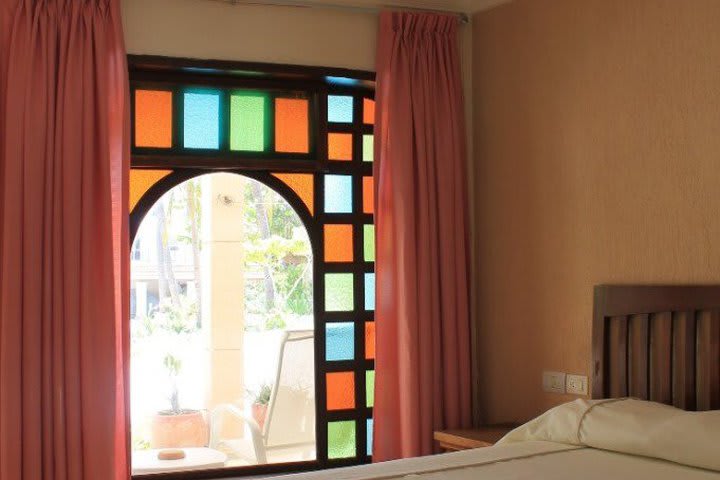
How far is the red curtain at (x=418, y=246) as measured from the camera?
161 inches

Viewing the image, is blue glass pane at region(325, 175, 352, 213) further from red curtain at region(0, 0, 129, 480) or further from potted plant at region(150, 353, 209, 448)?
potted plant at region(150, 353, 209, 448)

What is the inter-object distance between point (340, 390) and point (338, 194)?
900 millimetres

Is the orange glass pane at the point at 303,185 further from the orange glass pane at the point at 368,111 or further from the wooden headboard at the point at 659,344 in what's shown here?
the wooden headboard at the point at 659,344

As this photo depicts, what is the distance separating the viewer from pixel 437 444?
4094 millimetres

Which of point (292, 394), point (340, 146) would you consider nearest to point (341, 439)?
point (292, 394)

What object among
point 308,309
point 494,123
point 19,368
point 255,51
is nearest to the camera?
point 19,368

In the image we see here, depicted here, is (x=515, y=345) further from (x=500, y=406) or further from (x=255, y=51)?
(x=255, y=51)

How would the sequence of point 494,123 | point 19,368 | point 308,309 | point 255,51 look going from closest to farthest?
point 19,368, point 255,51, point 494,123, point 308,309

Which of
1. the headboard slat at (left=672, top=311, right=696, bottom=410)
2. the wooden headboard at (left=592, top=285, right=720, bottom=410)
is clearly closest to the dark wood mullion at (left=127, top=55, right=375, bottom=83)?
the wooden headboard at (left=592, top=285, right=720, bottom=410)

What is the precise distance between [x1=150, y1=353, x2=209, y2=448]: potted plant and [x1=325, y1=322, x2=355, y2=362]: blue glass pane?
1219mm

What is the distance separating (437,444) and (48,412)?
1.65 m

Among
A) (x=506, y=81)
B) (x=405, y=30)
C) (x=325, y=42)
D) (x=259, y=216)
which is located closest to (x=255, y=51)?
(x=325, y=42)

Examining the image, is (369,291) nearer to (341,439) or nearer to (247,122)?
(341,439)

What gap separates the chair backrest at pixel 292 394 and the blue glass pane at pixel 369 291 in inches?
20.4
